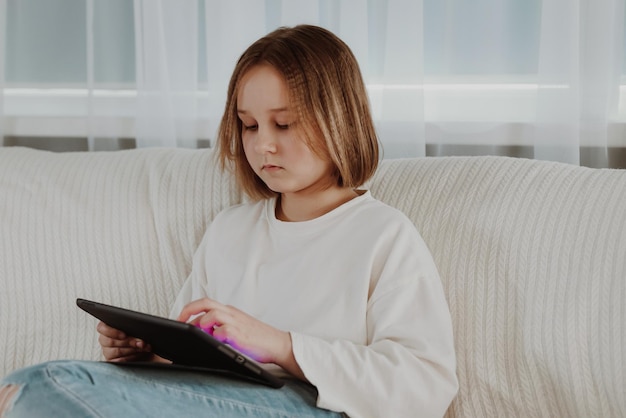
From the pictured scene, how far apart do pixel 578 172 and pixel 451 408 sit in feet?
1.40

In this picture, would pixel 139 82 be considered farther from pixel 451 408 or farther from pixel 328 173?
pixel 451 408

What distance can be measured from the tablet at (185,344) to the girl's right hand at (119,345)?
0.18 ft

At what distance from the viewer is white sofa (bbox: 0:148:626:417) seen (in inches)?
49.5

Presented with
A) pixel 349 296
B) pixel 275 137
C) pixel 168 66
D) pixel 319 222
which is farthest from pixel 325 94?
pixel 168 66

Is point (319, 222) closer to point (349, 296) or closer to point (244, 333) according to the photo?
point (349, 296)

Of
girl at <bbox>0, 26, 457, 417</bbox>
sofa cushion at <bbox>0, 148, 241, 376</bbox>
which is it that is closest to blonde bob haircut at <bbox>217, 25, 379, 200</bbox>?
girl at <bbox>0, 26, 457, 417</bbox>

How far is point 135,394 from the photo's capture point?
3.30ft

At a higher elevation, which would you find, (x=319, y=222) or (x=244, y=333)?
(x=319, y=222)

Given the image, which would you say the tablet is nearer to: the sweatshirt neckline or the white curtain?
the sweatshirt neckline

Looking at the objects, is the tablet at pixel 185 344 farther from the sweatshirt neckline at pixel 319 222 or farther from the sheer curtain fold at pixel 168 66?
the sheer curtain fold at pixel 168 66

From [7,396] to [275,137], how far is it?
54cm

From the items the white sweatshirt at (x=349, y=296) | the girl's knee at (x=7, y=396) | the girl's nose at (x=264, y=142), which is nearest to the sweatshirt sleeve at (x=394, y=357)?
the white sweatshirt at (x=349, y=296)

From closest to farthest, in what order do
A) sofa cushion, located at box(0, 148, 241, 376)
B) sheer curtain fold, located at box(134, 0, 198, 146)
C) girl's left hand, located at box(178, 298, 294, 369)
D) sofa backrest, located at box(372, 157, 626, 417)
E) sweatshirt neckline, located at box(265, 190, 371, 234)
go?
girl's left hand, located at box(178, 298, 294, 369) → sofa backrest, located at box(372, 157, 626, 417) → sweatshirt neckline, located at box(265, 190, 371, 234) → sofa cushion, located at box(0, 148, 241, 376) → sheer curtain fold, located at box(134, 0, 198, 146)

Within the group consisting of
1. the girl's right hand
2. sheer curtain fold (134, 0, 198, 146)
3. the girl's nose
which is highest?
sheer curtain fold (134, 0, 198, 146)
